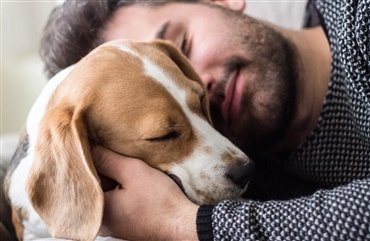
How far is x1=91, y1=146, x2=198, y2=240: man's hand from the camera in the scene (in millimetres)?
1010

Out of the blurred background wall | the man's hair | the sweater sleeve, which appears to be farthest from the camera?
the blurred background wall

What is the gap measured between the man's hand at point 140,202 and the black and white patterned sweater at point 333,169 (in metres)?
0.07

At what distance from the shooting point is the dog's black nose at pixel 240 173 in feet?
3.58

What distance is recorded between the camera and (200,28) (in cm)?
149

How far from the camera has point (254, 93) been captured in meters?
1.44

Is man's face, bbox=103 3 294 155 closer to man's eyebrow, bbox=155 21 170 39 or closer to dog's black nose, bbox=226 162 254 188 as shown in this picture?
man's eyebrow, bbox=155 21 170 39

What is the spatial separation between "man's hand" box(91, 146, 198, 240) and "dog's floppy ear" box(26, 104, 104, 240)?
0.07m

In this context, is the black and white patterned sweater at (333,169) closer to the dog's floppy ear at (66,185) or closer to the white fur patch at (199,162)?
the white fur patch at (199,162)

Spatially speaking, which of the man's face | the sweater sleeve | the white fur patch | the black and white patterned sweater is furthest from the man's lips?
the sweater sleeve

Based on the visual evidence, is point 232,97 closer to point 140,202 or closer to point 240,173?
point 240,173

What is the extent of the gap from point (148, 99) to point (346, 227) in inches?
18.2

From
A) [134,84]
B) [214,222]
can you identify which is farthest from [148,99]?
[214,222]

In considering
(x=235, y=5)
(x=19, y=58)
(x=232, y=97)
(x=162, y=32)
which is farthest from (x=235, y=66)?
(x=19, y=58)

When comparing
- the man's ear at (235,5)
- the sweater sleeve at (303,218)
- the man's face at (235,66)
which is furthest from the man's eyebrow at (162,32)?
the sweater sleeve at (303,218)
